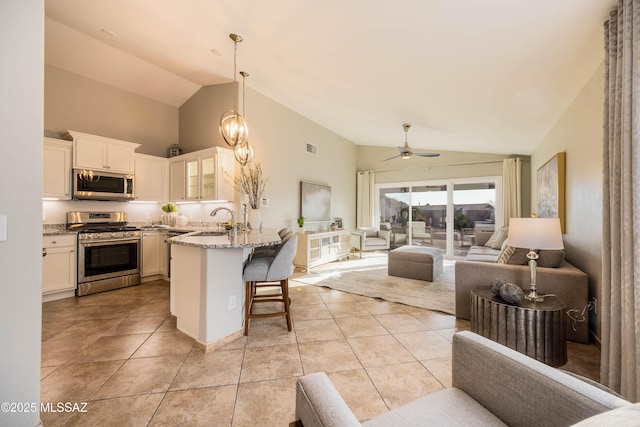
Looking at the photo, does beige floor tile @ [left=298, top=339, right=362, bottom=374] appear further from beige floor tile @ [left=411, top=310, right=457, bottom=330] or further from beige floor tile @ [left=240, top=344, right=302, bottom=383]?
beige floor tile @ [left=411, top=310, right=457, bottom=330]

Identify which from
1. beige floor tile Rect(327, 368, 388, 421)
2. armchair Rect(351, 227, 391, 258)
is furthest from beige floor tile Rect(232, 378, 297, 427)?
armchair Rect(351, 227, 391, 258)

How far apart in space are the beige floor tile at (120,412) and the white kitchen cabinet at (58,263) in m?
2.69

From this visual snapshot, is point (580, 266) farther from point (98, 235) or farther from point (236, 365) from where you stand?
point (98, 235)

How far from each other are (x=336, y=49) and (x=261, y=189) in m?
2.59

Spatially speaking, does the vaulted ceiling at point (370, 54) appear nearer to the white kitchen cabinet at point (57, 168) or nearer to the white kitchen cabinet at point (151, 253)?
the white kitchen cabinet at point (57, 168)

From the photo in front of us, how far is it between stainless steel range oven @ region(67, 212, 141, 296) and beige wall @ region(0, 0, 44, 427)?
9.74 feet

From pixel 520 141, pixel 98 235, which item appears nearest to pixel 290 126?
pixel 98 235

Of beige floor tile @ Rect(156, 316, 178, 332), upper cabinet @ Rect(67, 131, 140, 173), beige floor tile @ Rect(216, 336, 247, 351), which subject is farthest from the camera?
upper cabinet @ Rect(67, 131, 140, 173)

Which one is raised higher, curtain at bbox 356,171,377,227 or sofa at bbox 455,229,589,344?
curtain at bbox 356,171,377,227

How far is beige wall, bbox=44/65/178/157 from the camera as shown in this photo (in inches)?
155

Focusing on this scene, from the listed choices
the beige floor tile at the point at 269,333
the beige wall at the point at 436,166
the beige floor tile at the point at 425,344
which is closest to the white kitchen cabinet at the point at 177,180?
the beige floor tile at the point at 269,333

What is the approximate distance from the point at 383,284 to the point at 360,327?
1.57 m

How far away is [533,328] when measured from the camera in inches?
77.2

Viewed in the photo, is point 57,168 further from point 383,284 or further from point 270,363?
point 383,284
